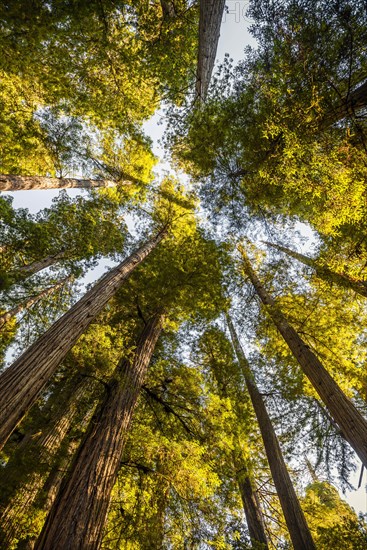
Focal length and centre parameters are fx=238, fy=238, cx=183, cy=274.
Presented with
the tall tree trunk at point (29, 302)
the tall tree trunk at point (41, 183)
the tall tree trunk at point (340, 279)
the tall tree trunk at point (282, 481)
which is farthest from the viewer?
the tall tree trunk at point (29, 302)

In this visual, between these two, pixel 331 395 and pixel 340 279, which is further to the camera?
pixel 340 279

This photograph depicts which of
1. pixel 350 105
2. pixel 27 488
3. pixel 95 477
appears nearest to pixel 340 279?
pixel 350 105

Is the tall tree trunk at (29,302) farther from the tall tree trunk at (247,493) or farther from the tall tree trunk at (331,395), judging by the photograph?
the tall tree trunk at (331,395)

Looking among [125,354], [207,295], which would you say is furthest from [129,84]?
[125,354]

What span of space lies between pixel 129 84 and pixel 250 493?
1284cm

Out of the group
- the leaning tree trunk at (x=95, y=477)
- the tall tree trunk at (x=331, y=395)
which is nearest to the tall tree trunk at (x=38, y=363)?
the leaning tree trunk at (x=95, y=477)

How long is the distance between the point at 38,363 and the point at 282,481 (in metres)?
6.11

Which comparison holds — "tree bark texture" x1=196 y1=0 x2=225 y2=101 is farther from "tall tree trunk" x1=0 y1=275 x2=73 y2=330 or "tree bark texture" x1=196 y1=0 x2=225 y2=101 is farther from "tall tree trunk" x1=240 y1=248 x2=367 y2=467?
"tall tree trunk" x1=0 y1=275 x2=73 y2=330

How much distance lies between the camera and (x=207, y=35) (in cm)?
513

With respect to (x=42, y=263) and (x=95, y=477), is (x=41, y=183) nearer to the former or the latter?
(x=42, y=263)

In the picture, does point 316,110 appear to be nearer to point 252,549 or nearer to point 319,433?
point 252,549

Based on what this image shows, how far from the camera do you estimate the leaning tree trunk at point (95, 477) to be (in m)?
2.55

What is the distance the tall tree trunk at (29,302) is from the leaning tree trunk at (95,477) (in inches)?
168

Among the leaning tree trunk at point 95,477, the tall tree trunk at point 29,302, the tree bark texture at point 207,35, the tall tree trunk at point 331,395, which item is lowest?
the leaning tree trunk at point 95,477
